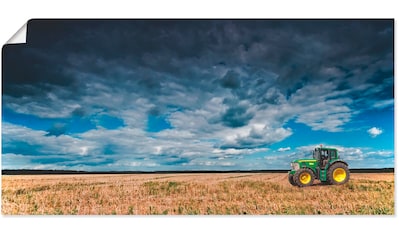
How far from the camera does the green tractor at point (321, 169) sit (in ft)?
25.4

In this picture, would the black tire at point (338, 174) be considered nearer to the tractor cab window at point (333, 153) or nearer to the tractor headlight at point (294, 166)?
the tractor cab window at point (333, 153)

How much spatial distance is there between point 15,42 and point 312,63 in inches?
157

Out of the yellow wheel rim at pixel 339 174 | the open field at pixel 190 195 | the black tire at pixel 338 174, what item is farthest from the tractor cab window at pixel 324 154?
the open field at pixel 190 195

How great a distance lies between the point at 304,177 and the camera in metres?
8.02

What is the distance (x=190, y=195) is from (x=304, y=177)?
163 cm

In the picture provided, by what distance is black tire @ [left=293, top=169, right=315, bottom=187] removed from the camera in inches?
312

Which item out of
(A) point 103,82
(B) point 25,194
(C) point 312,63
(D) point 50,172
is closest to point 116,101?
(A) point 103,82

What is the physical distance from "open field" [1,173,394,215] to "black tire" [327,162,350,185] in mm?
90

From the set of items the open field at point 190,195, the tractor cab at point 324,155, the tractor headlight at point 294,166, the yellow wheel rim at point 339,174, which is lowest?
the open field at point 190,195

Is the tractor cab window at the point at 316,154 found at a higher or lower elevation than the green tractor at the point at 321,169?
higher

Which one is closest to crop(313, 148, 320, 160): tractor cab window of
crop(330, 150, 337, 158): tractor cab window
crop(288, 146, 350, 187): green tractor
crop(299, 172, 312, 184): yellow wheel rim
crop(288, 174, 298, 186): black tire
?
crop(288, 146, 350, 187): green tractor

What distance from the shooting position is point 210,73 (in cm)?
767

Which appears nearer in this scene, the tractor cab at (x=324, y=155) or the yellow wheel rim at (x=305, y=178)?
the tractor cab at (x=324, y=155)

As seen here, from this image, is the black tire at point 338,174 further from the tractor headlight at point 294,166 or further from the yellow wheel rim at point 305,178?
the tractor headlight at point 294,166
